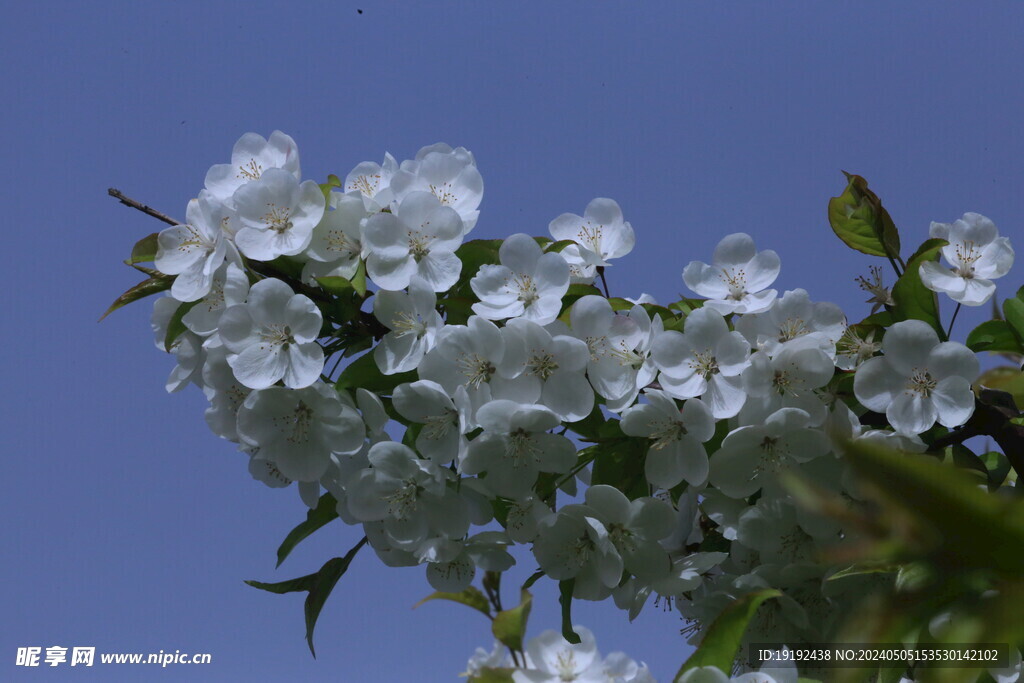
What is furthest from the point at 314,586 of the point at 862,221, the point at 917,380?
the point at 862,221

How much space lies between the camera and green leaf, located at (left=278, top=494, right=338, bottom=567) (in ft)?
4.97

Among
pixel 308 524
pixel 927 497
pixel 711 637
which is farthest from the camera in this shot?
pixel 308 524

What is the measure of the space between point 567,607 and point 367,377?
0.50 meters

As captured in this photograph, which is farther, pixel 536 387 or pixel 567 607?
pixel 567 607

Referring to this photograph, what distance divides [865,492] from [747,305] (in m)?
0.83

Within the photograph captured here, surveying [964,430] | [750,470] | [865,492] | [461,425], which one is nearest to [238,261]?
[461,425]

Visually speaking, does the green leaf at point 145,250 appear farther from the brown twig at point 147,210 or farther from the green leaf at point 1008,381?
the green leaf at point 1008,381

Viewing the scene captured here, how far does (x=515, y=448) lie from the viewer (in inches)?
50.9

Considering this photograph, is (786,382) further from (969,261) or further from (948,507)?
A: (948,507)

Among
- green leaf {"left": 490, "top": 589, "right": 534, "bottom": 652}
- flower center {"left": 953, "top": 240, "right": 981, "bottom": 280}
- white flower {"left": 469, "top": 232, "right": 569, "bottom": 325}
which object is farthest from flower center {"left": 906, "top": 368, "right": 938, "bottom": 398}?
green leaf {"left": 490, "top": 589, "right": 534, "bottom": 652}

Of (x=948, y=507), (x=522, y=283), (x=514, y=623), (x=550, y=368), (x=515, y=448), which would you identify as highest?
(x=522, y=283)

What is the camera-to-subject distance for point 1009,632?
58cm

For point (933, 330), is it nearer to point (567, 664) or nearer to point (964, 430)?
point (964, 430)

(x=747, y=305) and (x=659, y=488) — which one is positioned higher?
(x=747, y=305)
